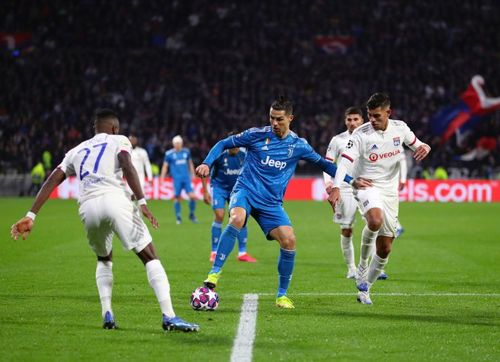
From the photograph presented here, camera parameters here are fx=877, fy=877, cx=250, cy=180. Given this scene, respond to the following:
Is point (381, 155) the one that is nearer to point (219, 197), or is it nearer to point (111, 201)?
point (111, 201)

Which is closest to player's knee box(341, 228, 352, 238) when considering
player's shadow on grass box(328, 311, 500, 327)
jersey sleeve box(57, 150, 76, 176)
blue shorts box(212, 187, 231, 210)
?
blue shorts box(212, 187, 231, 210)

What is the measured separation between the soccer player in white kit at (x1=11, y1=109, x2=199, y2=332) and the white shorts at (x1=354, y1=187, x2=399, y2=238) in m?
3.05

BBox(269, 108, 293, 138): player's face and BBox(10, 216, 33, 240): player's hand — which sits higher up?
BBox(269, 108, 293, 138): player's face

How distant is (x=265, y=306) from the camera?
9.57 metres

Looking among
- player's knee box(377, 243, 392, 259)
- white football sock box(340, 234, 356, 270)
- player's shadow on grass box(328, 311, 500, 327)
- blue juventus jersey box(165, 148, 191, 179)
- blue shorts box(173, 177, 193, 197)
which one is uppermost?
player's knee box(377, 243, 392, 259)

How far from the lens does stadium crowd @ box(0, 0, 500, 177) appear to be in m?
39.2

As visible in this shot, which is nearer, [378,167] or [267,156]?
[267,156]

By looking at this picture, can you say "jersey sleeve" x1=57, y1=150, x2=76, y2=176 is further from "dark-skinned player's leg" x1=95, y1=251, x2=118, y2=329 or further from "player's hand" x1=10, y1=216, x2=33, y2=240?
"dark-skinned player's leg" x1=95, y1=251, x2=118, y2=329

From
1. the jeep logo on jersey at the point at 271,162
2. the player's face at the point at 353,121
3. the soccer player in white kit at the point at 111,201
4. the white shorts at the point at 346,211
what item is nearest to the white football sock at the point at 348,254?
the white shorts at the point at 346,211

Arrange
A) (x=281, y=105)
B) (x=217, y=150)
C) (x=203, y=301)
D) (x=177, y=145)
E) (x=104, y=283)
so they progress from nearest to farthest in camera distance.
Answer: (x=104, y=283)
(x=203, y=301)
(x=281, y=105)
(x=217, y=150)
(x=177, y=145)

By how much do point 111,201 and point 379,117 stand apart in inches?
145

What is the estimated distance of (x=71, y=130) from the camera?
3853 centimetres

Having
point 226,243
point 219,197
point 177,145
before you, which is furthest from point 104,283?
point 177,145

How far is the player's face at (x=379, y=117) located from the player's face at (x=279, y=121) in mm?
1028
